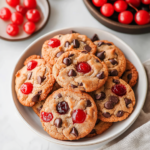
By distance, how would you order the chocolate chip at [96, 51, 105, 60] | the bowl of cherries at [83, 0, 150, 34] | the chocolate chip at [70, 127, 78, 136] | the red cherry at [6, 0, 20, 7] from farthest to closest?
the red cherry at [6, 0, 20, 7] → the bowl of cherries at [83, 0, 150, 34] → the chocolate chip at [96, 51, 105, 60] → the chocolate chip at [70, 127, 78, 136]

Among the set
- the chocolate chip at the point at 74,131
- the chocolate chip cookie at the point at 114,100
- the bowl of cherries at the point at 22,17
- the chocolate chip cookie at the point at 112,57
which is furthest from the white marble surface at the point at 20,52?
the chocolate chip cookie at the point at 114,100

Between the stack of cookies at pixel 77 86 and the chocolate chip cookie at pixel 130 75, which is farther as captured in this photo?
the chocolate chip cookie at pixel 130 75

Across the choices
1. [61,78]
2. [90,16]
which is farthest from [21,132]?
[90,16]

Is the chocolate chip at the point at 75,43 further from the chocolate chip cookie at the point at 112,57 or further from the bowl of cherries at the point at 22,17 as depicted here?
the bowl of cherries at the point at 22,17

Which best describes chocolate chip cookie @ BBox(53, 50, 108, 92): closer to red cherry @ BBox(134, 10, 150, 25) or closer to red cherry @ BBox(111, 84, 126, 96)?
red cherry @ BBox(111, 84, 126, 96)

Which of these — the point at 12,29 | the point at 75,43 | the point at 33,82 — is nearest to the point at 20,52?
the point at 12,29

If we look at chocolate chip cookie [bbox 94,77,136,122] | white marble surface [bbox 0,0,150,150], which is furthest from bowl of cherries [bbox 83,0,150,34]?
chocolate chip cookie [bbox 94,77,136,122]

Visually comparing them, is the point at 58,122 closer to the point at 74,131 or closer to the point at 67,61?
the point at 74,131
